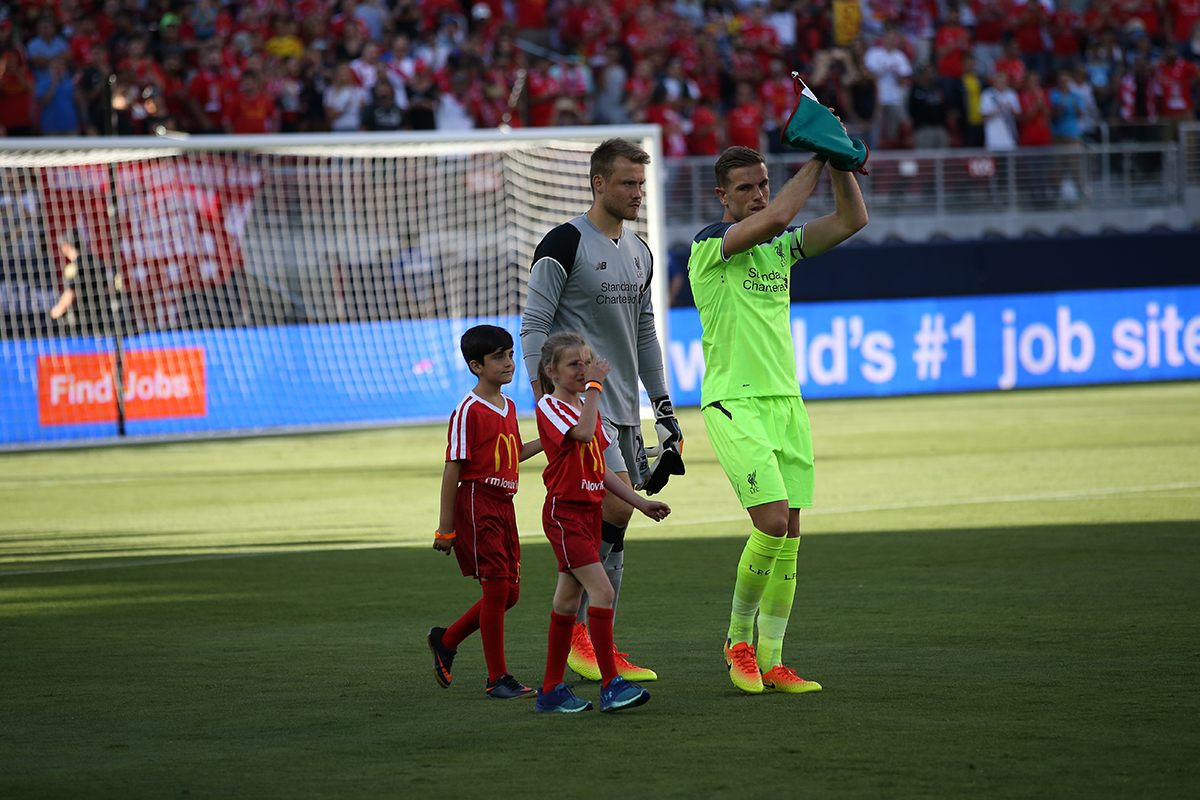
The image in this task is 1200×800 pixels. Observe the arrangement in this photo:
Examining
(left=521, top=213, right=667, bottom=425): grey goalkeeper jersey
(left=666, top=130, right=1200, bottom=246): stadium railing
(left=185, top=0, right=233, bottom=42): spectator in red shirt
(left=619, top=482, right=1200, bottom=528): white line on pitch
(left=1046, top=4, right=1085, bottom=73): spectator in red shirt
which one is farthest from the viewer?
(left=1046, top=4, right=1085, bottom=73): spectator in red shirt

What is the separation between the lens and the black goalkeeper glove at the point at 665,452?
5824 mm

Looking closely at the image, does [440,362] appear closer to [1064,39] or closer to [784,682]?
[784,682]

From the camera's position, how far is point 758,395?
556cm

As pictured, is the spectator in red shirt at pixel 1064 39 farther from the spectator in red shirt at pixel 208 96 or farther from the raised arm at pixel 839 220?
the raised arm at pixel 839 220

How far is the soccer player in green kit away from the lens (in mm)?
5473

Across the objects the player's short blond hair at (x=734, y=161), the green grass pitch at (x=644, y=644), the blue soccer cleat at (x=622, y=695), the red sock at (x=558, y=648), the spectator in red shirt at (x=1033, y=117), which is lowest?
the green grass pitch at (x=644, y=644)

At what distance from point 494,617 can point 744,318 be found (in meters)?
1.42

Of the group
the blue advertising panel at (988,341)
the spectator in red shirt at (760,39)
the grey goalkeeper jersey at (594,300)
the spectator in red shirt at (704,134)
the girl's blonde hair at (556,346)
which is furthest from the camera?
the spectator in red shirt at (760,39)

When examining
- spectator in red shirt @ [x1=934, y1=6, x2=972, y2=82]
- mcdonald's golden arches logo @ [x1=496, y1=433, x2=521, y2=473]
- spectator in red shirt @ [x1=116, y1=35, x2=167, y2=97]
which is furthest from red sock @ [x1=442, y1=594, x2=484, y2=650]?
spectator in red shirt @ [x1=934, y1=6, x2=972, y2=82]

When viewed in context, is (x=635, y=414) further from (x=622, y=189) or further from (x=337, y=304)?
(x=337, y=304)

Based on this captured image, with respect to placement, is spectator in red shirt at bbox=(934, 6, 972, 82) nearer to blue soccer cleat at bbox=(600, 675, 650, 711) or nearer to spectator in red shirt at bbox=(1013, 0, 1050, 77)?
spectator in red shirt at bbox=(1013, 0, 1050, 77)

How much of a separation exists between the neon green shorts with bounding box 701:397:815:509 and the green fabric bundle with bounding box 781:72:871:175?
2.97ft

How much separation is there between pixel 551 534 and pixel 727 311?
3.54ft

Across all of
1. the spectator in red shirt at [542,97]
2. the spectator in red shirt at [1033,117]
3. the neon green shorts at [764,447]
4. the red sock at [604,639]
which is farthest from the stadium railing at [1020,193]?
the red sock at [604,639]
